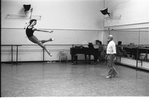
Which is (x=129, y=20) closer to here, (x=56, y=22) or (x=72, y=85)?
(x=56, y=22)

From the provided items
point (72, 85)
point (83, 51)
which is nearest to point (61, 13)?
point (83, 51)

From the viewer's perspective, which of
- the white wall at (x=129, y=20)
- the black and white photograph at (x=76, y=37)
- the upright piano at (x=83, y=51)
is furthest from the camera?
the upright piano at (x=83, y=51)


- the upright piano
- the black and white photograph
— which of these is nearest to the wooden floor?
the black and white photograph

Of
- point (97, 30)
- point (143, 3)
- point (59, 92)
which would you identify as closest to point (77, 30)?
point (97, 30)

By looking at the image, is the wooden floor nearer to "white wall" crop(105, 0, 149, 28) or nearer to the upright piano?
"white wall" crop(105, 0, 149, 28)

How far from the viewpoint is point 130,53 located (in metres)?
13.3

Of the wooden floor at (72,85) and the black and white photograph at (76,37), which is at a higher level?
the black and white photograph at (76,37)

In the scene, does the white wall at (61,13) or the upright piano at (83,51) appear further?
the white wall at (61,13)

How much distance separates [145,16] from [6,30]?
7940mm

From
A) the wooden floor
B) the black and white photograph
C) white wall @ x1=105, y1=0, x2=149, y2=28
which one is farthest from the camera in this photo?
the black and white photograph

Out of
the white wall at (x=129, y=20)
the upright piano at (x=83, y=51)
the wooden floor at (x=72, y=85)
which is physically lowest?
the wooden floor at (x=72, y=85)

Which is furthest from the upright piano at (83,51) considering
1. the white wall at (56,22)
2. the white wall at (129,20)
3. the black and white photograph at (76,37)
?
the white wall at (129,20)

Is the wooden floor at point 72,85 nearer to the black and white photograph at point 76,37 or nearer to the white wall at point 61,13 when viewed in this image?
the black and white photograph at point 76,37

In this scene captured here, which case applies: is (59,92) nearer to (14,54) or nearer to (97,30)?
(14,54)
